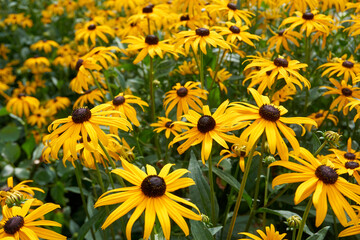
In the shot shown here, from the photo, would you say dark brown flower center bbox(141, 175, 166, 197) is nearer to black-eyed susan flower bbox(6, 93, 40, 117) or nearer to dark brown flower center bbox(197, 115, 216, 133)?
dark brown flower center bbox(197, 115, 216, 133)

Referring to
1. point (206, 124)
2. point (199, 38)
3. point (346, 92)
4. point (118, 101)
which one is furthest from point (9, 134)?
point (346, 92)

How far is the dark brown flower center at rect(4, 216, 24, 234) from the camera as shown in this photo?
1.10m

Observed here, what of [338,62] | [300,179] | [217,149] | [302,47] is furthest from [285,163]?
[302,47]

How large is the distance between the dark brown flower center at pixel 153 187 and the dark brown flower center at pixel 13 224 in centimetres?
44

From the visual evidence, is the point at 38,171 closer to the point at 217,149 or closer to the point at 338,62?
the point at 217,149

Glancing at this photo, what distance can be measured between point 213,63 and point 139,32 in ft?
2.55

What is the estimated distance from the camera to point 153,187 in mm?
1039

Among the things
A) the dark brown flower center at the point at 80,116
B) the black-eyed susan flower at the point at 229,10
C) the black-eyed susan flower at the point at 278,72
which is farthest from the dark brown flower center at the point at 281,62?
the dark brown flower center at the point at 80,116

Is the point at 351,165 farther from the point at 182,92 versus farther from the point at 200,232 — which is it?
the point at 182,92

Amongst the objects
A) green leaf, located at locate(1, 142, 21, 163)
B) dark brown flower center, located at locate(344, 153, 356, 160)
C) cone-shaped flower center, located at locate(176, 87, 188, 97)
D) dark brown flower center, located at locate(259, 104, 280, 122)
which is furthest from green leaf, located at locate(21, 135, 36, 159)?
dark brown flower center, located at locate(344, 153, 356, 160)

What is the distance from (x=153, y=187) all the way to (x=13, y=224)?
488 millimetres

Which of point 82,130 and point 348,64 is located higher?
point 82,130

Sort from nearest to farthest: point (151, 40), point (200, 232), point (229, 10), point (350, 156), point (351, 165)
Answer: point (200, 232)
point (351, 165)
point (350, 156)
point (151, 40)
point (229, 10)

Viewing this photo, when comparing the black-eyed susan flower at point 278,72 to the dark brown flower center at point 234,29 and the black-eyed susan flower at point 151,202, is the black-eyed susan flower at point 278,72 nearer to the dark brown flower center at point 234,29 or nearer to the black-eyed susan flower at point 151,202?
the dark brown flower center at point 234,29
